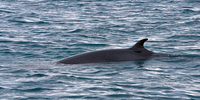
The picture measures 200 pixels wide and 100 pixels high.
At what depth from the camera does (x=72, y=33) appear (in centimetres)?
2145

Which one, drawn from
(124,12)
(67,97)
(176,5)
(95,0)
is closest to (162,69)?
(67,97)

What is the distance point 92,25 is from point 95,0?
54.0 ft

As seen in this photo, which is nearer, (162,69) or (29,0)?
(162,69)

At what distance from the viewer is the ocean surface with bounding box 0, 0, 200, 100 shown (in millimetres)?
9562

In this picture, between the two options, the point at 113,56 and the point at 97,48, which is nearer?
→ the point at 113,56

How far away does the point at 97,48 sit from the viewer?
1714 centimetres

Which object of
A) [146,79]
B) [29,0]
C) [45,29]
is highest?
[29,0]

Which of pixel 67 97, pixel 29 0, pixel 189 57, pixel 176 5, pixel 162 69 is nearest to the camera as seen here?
pixel 67 97

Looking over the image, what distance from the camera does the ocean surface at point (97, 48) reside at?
31.4ft

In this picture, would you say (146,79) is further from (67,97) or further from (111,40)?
(111,40)

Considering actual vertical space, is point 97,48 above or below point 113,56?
below

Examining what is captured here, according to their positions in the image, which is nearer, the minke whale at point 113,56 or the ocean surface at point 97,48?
the ocean surface at point 97,48

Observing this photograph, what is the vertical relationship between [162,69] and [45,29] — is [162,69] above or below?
below

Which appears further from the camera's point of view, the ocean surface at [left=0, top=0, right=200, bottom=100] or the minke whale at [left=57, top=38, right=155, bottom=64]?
the minke whale at [left=57, top=38, right=155, bottom=64]
